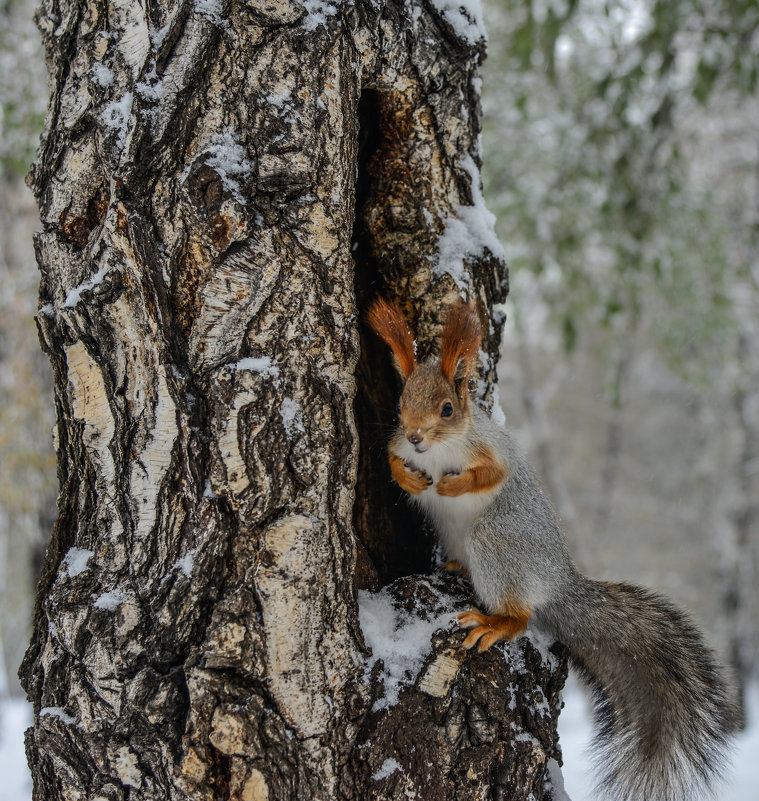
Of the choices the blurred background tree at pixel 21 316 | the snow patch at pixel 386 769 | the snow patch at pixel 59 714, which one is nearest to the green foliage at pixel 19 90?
the blurred background tree at pixel 21 316

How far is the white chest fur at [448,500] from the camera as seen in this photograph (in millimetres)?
1376

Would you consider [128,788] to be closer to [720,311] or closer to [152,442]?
[152,442]

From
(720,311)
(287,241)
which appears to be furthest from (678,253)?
(287,241)

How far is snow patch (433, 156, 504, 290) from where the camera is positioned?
1.31 meters

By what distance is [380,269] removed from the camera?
52.8 inches

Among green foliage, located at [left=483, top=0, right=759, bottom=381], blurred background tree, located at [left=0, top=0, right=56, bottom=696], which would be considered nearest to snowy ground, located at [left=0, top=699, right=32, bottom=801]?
blurred background tree, located at [left=0, top=0, right=56, bottom=696]

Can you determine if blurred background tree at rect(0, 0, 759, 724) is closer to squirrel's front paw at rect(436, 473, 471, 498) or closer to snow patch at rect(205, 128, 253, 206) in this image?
squirrel's front paw at rect(436, 473, 471, 498)

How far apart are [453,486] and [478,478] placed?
0.05m

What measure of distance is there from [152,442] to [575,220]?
311cm

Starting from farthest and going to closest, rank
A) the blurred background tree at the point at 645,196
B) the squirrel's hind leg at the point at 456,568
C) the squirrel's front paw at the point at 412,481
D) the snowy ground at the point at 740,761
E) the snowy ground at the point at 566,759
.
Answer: the snowy ground at the point at 566,759 < the snowy ground at the point at 740,761 < the blurred background tree at the point at 645,196 < the squirrel's hind leg at the point at 456,568 < the squirrel's front paw at the point at 412,481

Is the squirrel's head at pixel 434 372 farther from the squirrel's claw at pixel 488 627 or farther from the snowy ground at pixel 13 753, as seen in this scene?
the snowy ground at pixel 13 753

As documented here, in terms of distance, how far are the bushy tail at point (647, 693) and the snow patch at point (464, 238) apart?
0.64 meters

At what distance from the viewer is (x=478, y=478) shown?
136 cm

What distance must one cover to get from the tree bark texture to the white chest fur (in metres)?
0.33
